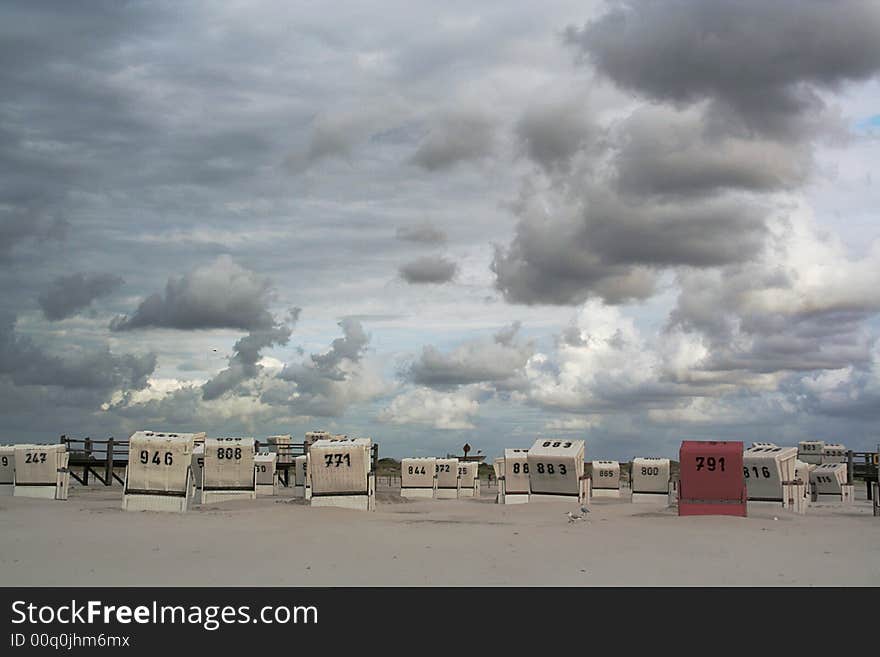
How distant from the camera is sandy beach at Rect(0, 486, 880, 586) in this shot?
16.0 m

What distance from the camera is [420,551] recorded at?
63.0ft

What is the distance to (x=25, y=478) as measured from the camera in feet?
131

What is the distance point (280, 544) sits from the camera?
2025cm

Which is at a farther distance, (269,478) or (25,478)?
(269,478)

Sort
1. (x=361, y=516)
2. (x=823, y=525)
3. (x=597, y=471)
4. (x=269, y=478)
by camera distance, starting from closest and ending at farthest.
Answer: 1. (x=823, y=525)
2. (x=361, y=516)
3. (x=269, y=478)
4. (x=597, y=471)

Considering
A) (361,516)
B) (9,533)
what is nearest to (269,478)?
(361,516)

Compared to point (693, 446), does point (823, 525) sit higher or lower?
lower

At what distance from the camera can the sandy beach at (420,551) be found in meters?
16.0

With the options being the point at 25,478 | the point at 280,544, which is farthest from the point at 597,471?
the point at 280,544

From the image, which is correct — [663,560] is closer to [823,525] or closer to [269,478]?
[823,525]

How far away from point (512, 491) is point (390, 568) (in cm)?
2522
